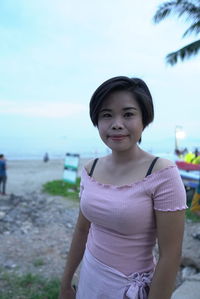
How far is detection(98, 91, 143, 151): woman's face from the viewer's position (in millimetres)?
1277

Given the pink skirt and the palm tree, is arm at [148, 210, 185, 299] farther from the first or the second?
the palm tree

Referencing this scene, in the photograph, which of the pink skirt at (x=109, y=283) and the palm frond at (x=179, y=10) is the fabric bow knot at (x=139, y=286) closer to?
the pink skirt at (x=109, y=283)

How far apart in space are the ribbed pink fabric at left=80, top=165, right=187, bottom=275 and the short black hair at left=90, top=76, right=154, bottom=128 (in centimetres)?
32

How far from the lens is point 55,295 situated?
303cm

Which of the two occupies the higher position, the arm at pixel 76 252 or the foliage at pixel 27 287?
the arm at pixel 76 252

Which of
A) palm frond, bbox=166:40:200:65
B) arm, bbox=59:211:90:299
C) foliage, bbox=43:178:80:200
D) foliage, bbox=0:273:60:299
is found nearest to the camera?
arm, bbox=59:211:90:299

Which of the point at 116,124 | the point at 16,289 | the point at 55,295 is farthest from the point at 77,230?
the point at 16,289

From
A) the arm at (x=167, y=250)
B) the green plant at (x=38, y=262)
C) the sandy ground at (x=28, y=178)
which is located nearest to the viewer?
the arm at (x=167, y=250)

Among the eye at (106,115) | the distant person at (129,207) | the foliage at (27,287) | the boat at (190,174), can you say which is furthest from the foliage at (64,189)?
the eye at (106,115)

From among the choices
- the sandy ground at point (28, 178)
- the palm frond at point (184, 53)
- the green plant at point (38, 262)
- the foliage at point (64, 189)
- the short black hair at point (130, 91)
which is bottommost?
the sandy ground at point (28, 178)

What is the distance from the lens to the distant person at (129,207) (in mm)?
1170

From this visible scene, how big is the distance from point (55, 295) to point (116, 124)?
101 inches

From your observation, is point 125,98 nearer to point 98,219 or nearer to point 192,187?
point 98,219

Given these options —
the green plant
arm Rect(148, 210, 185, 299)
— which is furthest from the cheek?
the green plant
